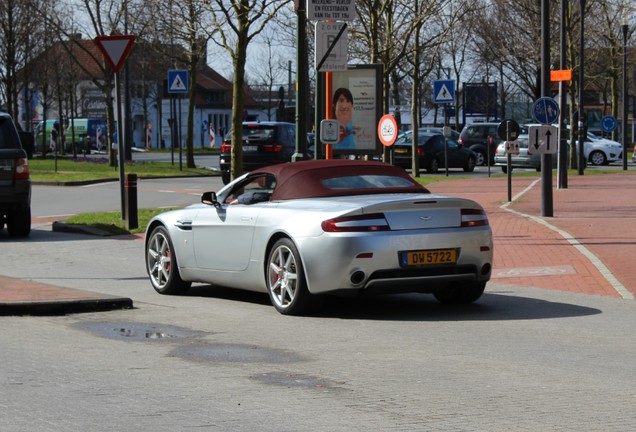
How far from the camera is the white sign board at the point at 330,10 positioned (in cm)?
1658

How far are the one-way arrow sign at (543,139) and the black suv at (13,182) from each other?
817cm

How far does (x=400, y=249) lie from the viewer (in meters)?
10.2

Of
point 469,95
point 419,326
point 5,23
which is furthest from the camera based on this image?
point 469,95

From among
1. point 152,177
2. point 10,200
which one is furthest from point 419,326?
A: point 152,177

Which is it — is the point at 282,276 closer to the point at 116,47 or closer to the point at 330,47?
the point at 330,47

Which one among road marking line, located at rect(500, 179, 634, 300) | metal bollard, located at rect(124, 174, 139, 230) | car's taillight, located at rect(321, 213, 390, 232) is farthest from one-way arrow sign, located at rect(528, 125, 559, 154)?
car's taillight, located at rect(321, 213, 390, 232)

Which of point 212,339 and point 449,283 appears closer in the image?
point 212,339

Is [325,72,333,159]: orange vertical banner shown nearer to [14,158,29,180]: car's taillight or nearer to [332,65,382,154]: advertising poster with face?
[332,65,382,154]: advertising poster with face

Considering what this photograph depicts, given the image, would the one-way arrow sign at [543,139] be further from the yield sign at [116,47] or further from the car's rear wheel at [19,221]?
the car's rear wheel at [19,221]

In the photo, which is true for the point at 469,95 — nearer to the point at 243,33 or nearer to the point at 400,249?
the point at 243,33

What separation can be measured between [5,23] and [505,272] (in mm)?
46235

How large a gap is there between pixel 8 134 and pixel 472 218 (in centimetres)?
1108

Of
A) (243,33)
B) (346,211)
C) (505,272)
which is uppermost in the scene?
(243,33)

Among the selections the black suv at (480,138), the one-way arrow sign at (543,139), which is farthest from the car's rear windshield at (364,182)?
the black suv at (480,138)
